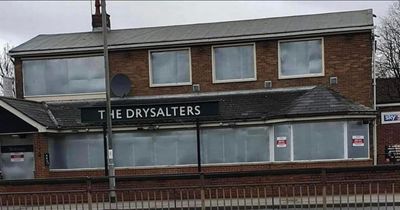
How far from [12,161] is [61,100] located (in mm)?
3096

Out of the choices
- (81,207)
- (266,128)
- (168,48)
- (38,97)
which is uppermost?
(168,48)

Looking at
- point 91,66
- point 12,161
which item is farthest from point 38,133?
point 91,66

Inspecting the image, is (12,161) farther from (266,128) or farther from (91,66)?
(266,128)

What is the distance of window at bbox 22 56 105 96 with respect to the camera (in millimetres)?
20953

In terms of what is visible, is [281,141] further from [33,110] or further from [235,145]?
[33,110]

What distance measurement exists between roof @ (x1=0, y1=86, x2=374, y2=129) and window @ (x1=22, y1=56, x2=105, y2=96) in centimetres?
72

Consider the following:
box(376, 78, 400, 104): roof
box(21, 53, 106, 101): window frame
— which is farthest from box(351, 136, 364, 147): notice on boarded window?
box(376, 78, 400, 104): roof

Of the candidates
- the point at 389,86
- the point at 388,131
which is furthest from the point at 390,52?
the point at 388,131

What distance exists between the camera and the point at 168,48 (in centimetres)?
2039

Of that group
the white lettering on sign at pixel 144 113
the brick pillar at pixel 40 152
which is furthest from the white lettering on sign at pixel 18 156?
the white lettering on sign at pixel 144 113

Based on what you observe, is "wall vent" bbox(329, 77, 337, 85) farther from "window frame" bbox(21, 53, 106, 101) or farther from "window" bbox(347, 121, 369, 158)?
"window frame" bbox(21, 53, 106, 101)

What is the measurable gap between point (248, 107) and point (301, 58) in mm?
2848

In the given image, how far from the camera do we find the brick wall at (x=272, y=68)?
18797 mm

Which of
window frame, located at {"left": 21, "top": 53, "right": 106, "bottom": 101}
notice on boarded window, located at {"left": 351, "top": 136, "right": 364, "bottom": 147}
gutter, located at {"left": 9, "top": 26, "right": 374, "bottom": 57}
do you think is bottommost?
notice on boarded window, located at {"left": 351, "top": 136, "right": 364, "bottom": 147}
